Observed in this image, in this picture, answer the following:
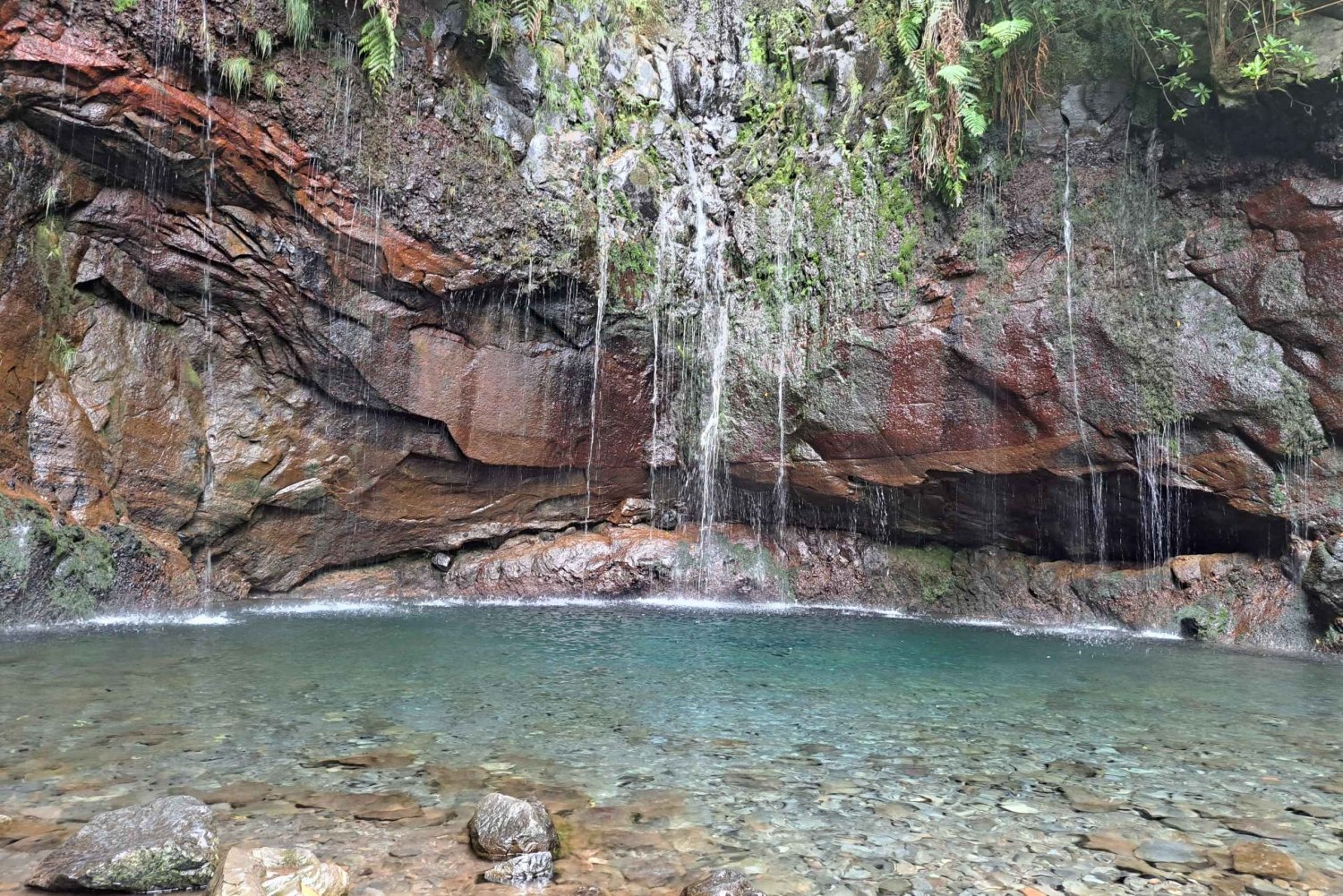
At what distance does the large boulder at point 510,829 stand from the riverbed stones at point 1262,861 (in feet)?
9.42

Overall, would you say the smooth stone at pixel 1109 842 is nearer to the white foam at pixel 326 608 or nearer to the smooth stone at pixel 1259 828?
the smooth stone at pixel 1259 828

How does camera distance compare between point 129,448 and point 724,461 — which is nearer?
point 129,448

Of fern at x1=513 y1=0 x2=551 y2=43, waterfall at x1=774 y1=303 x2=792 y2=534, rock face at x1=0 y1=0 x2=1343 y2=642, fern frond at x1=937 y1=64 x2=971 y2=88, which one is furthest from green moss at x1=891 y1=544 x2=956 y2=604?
fern at x1=513 y1=0 x2=551 y2=43

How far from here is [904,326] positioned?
11.7m

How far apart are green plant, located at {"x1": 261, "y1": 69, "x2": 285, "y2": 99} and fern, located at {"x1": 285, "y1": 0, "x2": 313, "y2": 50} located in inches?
21.3

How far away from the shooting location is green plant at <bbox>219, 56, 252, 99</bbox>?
9555 mm

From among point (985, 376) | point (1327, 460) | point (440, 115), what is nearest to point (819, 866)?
point (985, 376)

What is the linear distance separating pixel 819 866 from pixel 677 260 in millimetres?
10597

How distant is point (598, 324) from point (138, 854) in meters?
10.1

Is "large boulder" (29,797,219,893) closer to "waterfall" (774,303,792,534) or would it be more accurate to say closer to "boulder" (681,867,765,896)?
"boulder" (681,867,765,896)

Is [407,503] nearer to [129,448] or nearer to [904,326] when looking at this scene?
[129,448]

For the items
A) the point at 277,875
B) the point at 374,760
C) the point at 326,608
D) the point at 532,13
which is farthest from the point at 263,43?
the point at 277,875

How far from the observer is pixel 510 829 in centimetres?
331

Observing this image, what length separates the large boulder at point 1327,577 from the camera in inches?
364
